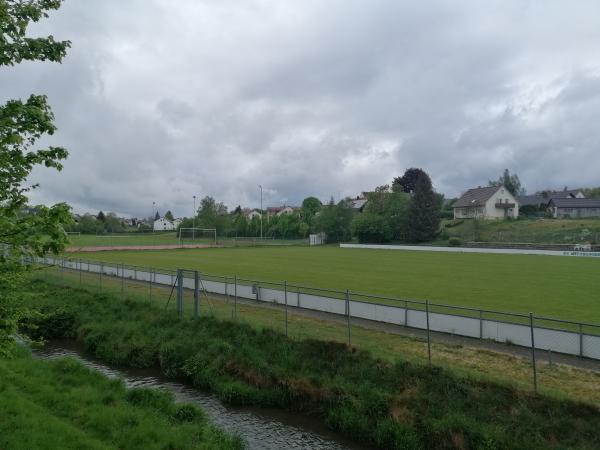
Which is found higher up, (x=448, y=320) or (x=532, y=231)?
(x=532, y=231)

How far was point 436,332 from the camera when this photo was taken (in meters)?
16.3

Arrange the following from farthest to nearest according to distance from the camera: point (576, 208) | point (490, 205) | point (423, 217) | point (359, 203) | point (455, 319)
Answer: point (359, 203)
point (490, 205)
point (576, 208)
point (423, 217)
point (455, 319)

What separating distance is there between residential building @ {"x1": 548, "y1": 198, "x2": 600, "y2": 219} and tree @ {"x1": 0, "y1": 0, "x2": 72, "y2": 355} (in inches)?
4388

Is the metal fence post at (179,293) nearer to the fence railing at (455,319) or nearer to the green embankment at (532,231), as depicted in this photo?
the fence railing at (455,319)

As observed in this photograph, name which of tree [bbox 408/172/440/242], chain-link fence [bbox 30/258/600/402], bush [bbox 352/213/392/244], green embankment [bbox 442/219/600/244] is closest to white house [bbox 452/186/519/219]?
green embankment [bbox 442/219/600/244]

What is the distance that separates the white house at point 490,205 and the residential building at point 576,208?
8448mm

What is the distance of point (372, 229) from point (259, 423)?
7918 cm

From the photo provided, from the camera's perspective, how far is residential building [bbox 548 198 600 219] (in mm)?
100338

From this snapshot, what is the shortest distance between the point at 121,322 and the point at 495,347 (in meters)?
14.2

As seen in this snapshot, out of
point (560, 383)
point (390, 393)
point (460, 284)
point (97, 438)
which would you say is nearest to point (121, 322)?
point (97, 438)

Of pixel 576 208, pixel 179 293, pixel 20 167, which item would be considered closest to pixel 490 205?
pixel 576 208

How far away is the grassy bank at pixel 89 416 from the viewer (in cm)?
869

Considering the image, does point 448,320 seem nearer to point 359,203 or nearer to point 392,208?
point 392,208

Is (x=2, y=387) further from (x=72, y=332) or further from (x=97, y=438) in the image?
(x=72, y=332)
